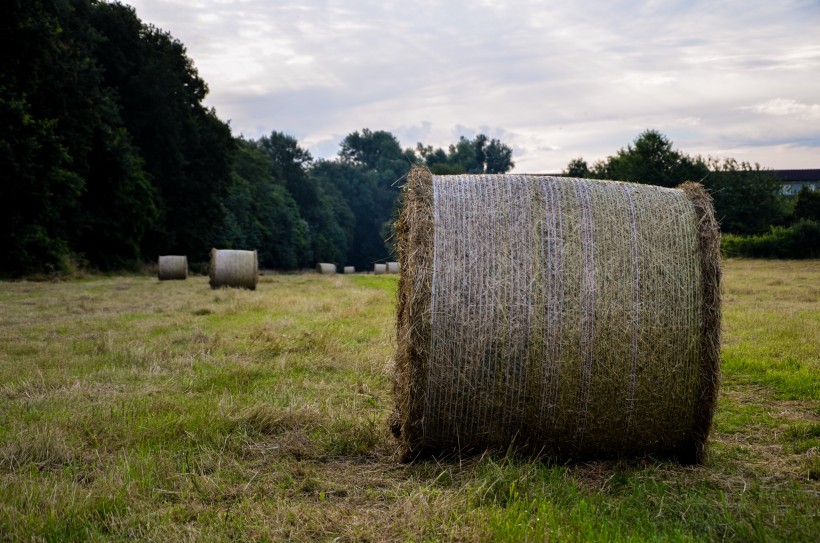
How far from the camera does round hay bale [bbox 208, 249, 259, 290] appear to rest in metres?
21.4

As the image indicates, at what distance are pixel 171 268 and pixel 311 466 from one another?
2562cm

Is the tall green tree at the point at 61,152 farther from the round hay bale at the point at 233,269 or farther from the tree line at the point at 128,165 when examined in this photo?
the round hay bale at the point at 233,269

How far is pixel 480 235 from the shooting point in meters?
5.09

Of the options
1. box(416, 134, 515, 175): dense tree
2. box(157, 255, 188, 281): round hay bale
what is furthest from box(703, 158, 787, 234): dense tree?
box(416, 134, 515, 175): dense tree

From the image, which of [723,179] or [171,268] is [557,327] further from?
[723,179]

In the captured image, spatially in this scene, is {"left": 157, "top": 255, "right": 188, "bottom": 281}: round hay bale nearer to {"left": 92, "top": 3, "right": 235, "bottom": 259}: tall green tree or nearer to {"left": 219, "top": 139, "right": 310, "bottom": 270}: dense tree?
{"left": 92, "top": 3, "right": 235, "bottom": 259}: tall green tree

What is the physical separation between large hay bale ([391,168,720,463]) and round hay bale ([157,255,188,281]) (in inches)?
993

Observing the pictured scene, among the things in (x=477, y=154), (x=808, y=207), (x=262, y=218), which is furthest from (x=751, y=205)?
(x=477, y=154)

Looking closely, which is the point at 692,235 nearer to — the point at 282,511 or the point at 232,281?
the point at 282,511

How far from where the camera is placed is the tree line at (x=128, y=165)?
83.7 feet

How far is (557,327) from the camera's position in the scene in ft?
15.9

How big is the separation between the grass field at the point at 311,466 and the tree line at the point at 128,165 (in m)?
1.89

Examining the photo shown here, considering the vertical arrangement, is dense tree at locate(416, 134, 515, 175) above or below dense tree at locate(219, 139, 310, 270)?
above

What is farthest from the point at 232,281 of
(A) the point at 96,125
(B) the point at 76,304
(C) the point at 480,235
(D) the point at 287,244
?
(D) the point at 287,244
